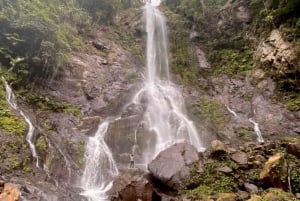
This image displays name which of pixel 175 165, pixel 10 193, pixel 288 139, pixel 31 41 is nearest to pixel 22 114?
pixel 31 41

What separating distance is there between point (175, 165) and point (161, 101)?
26.8 ft

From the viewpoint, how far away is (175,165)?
12.2 m

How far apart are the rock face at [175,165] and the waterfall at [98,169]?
225 cm

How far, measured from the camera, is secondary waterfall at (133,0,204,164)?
Result: 56.0ft

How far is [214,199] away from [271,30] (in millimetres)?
14190

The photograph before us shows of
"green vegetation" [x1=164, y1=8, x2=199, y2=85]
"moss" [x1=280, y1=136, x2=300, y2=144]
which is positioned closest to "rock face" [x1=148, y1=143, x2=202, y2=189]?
"moss" [x1=280, y1=136, x2=300, y2=144]

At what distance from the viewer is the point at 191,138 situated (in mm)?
17172

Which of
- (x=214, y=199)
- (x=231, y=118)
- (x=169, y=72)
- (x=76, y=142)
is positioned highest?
(x=169, y=72)

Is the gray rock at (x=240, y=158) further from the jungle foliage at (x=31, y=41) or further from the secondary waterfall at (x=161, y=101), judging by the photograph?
the jungle foliage at (x=31, y=41)

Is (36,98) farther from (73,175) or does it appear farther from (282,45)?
(282,45)

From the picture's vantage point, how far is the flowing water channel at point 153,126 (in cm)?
1423

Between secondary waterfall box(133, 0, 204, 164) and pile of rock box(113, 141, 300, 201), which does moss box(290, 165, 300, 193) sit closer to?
pile of rock box(113, 141, 300, 201)

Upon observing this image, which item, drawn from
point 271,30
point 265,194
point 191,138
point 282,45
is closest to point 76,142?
point 191,138

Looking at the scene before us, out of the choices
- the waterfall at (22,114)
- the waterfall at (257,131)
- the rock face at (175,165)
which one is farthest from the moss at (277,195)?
the waterfall at (22,114)
